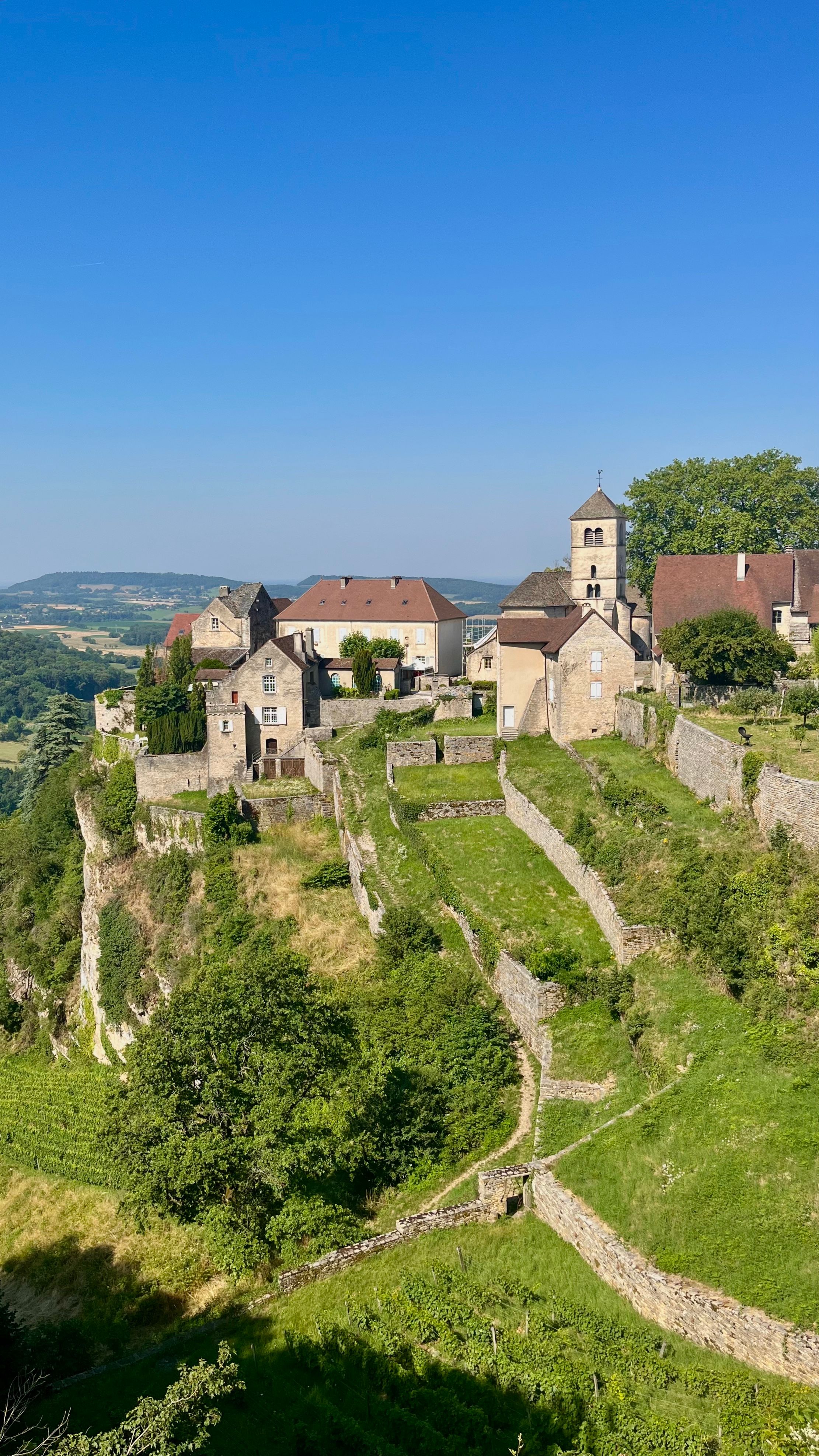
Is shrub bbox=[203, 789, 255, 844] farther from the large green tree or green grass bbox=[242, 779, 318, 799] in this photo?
the large green tree

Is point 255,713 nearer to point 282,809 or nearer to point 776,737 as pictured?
point 282,809

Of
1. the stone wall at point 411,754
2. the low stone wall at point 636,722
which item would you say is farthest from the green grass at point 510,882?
the low stone wall at point 636,722

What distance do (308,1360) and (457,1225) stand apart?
14.0ft

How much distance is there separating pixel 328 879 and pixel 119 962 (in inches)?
395

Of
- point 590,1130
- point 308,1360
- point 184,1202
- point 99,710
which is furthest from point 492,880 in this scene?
point 99,710

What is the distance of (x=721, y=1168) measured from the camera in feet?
53.5

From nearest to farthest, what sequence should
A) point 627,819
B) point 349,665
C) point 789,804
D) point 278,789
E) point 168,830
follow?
point 789,804, point 627,819, point 278,789, point 168,830, point 349,665

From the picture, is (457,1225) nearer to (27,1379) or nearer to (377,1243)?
(377,1243)

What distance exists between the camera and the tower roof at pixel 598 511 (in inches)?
1674

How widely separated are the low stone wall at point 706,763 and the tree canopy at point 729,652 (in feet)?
10.9

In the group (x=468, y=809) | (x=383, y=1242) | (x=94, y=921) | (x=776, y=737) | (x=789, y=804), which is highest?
(x=776, y=737)

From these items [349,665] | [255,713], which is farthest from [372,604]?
[255,713]

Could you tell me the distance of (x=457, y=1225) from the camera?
61.3 ft

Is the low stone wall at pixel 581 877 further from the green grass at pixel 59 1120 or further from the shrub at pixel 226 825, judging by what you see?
the green grass at pixel 59 1120
